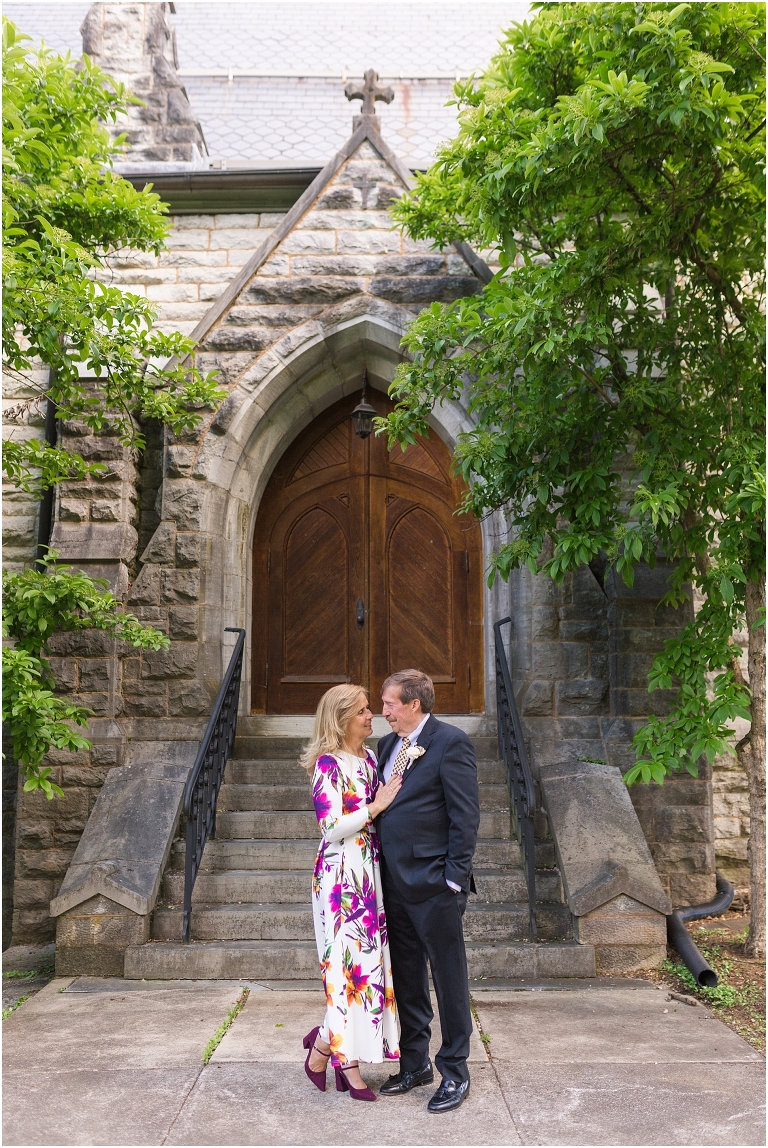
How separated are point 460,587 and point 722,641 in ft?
8.76

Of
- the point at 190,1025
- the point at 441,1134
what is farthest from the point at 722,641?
the point at 190,1025

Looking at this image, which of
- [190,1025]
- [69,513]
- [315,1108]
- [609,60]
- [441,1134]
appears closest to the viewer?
[441,1134]

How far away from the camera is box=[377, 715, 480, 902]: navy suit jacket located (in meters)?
3.16

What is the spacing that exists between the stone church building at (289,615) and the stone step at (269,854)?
0.01 metres

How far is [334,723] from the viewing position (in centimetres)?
333

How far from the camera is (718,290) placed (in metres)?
5.50

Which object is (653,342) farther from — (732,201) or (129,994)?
(129,994)

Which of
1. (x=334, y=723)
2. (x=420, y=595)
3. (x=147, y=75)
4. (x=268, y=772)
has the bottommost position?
(x=268, y=772)

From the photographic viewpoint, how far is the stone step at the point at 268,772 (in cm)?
620

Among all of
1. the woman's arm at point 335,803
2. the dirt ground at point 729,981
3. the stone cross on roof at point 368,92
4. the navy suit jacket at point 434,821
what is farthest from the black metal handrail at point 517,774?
the stone cross on roof at point 368,92

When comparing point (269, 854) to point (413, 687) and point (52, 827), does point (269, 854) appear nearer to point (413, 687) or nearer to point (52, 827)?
point (52, 827)

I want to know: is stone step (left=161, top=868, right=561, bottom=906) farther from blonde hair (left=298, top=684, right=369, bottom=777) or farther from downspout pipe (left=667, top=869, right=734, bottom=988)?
blonde hair (left=298, top=684, right=369, bottom=777)

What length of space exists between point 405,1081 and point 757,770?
2.93m

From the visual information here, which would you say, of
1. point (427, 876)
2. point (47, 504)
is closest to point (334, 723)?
point (427, 876)
